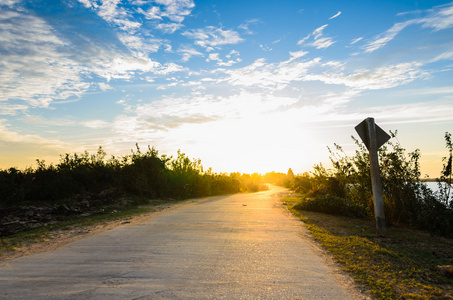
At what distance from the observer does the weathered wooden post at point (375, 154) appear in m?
7.64

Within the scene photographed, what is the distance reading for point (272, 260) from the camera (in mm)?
5066

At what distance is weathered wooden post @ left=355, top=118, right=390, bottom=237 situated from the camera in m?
7.64

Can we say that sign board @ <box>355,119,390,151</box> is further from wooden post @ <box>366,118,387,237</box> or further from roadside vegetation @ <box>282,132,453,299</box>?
roadside vegetation @ <box>282,132,453,299</box>

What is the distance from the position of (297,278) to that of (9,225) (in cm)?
994

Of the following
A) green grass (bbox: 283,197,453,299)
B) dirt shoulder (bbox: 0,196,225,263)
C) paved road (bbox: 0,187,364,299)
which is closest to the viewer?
paved road (bbox: 0,187,364,299)

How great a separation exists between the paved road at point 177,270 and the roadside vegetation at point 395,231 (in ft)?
2.24

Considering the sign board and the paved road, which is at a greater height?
the sign board

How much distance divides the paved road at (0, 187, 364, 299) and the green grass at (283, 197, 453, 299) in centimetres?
45

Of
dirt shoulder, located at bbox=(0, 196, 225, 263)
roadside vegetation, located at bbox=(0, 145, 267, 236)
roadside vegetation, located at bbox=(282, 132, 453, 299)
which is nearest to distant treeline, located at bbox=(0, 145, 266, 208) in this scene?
roadside vegetation, located at bbox=(0, 145, 267, 236)

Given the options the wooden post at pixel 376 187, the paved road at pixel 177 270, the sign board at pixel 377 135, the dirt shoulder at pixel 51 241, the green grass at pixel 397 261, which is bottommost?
the green grass at pixel 397 261

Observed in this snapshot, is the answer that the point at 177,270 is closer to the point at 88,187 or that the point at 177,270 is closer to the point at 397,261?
the point at 397,261

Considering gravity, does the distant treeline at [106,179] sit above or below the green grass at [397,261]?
above

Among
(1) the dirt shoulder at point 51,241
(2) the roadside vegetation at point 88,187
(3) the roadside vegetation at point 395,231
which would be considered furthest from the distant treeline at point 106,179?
(3) the roadside vegetation at point 395,231

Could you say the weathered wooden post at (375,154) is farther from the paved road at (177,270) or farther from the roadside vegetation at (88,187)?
the roadside vegetation at (88,187)
